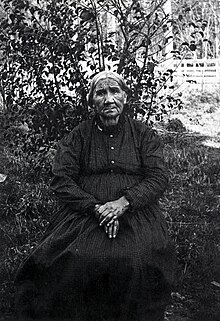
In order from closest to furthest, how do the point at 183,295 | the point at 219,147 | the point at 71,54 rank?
1. the point at 183,295
2. the point at 71,54
3. the point at 219,147

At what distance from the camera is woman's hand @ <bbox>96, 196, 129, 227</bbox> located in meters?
2.77

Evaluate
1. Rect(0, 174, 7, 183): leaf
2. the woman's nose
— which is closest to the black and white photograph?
the woman's nose

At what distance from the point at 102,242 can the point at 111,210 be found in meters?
0.20

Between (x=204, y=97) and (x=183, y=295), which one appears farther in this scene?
(x=204, y=97)

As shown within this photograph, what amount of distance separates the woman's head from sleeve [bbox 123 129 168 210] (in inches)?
10.8

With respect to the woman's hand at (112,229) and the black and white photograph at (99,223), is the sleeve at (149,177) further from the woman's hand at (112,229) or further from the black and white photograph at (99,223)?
the woman's hand at (112,229)

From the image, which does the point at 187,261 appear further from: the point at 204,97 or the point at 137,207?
the point at 204,97

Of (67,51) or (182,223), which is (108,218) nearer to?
(67,51)

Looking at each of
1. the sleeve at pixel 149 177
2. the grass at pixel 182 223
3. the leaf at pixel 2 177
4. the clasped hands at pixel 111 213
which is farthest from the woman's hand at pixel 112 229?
the leaf at pixel 2 177

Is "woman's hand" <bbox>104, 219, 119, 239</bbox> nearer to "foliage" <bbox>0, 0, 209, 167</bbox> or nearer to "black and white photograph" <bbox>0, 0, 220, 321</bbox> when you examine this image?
"black and white photograph" <bbox>0, 0, 220, 321</bbox>

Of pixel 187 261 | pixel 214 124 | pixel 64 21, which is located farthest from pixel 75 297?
→ pixel 214 124

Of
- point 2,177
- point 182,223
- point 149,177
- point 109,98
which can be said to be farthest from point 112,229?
point 2,177

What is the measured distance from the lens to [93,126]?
320 cm

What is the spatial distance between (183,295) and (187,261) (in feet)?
1.35
